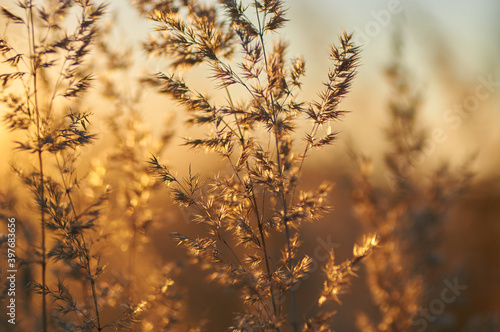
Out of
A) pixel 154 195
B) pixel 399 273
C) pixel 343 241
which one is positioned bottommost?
pixel 399 273

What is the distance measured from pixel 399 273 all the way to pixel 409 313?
272 mm

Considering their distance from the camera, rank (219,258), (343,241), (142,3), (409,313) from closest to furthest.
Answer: (219,258) → (142,3) → (409,313) → (343,241)

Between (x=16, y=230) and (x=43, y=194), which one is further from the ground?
(x=16, y=230)

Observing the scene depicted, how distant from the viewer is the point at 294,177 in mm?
2105

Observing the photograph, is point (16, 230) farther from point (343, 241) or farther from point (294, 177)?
point (343, 241)

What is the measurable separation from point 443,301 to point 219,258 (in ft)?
7.27

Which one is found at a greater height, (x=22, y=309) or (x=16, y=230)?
(x=16, y=230)

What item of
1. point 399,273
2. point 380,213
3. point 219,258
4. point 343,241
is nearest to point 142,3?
point 219,258

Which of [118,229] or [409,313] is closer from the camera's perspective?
[409,313]

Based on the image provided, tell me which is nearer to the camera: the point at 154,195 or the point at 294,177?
the point at 294,177

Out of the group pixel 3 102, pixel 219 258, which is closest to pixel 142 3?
pixel 3 102

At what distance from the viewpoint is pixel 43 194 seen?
2.24m

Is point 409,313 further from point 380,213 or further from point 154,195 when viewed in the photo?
point 154,195

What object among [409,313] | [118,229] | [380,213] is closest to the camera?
[409,313]
